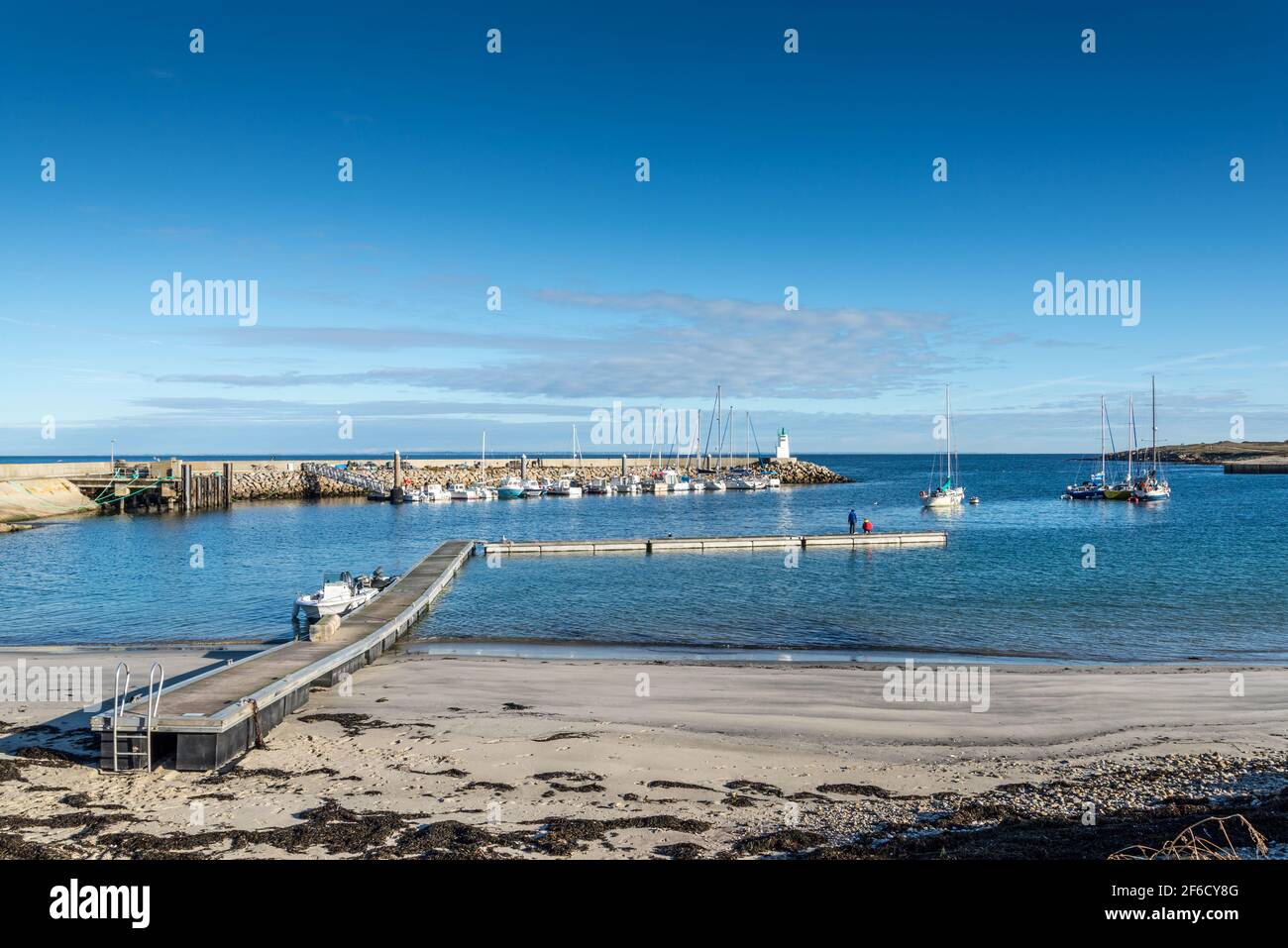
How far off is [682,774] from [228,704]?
694 centimetres

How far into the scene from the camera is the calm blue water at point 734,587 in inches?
910

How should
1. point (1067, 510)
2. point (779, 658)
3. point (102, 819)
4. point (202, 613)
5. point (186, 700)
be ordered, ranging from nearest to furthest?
point (102, 819) < point (186, 700) < point (779, 658) < point (202, 613) < point (1067, 510)

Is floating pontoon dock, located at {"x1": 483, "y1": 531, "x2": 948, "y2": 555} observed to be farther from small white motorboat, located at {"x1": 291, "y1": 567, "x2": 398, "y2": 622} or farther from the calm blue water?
small white motorboat, located at {"x1": 291, "y1": 567, "x2": 398, "y2": 622}

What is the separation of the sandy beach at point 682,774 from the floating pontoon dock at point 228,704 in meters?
0.33

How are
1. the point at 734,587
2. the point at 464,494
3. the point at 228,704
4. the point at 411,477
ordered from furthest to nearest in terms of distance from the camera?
the point at 411,477 → the point at 464,494 → the point at 734,587 → the point at 228,704

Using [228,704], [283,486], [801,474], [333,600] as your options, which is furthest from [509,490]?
[228,704]

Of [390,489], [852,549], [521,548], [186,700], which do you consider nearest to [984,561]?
[852,549]

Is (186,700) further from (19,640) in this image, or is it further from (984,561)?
(984,561)

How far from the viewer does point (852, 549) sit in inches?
1654

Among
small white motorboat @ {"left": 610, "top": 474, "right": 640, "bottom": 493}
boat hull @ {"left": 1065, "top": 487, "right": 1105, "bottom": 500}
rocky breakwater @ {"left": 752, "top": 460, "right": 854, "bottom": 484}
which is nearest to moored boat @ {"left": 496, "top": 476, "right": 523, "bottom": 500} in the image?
small white motorboat @ {"left": 610, "top": 474, "right": 640, "bottom": 493}

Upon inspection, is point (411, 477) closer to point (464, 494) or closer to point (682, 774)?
point (464, 494)

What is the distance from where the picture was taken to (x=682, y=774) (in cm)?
1127

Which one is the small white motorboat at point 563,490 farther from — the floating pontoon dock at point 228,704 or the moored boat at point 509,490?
the floating pontoon dock at point 228,704
